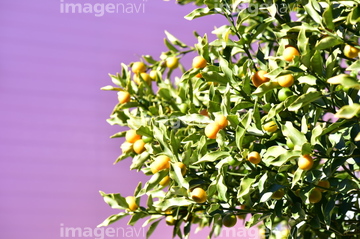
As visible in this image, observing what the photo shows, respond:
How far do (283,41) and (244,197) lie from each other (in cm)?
56

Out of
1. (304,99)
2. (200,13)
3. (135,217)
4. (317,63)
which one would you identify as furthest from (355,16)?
(135,217)

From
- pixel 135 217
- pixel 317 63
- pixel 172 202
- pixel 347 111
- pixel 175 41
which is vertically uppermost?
pixel 175 41

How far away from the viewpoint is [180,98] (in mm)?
2086

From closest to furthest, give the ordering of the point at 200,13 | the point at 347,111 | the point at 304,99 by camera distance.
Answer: the point at 347,111, the point at 304,99, the point at 200,13

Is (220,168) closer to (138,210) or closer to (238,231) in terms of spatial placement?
(138,210)

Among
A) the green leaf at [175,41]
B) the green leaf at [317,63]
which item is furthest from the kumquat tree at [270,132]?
the green leaf at [175,41]

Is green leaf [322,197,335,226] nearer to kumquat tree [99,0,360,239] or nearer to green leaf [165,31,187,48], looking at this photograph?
kumquat tree [99,0,360,239]

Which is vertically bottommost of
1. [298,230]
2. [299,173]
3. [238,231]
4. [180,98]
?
[238,231]

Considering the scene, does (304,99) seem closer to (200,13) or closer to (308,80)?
(308,80)

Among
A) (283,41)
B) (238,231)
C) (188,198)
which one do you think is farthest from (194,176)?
(238,231)

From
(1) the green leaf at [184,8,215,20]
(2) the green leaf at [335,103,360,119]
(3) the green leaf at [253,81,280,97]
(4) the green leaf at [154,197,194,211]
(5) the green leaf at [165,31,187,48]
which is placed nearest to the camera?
(2) the green leaf at [335,103,360,119]

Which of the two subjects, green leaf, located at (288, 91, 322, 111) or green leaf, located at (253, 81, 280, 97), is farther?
green leaf, located at (253, 81, 280, 97)

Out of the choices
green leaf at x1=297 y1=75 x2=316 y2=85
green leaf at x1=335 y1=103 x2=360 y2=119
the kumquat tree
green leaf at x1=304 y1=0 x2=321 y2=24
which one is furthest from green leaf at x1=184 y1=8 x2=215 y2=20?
green leaf at x1=335 y1=103 x2=360 y2=119

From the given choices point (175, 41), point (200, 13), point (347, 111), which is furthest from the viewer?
point (175, 41)
